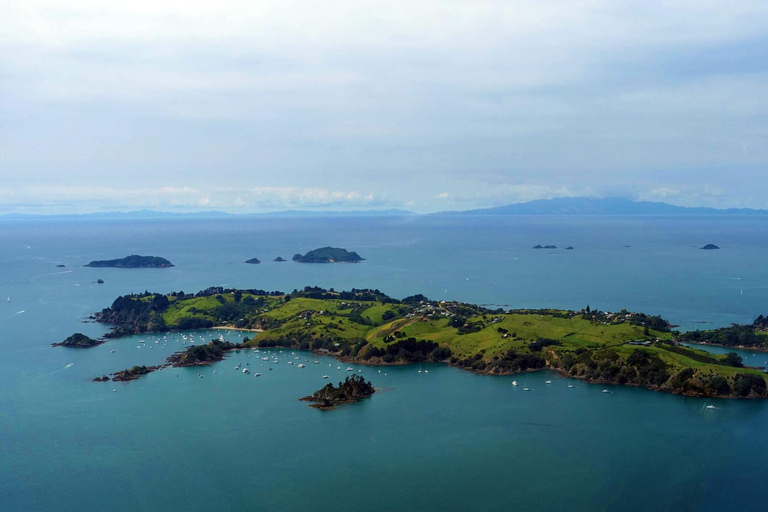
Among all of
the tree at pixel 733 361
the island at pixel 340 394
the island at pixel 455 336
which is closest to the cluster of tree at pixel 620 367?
the island at pixel 455 336

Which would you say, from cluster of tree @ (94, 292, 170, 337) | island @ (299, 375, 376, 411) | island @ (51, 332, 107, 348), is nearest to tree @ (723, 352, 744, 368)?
island @ (299, 375, 376, 411)

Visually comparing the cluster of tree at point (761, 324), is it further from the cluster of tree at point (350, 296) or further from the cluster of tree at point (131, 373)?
the cluster of tree at point (131, 373)

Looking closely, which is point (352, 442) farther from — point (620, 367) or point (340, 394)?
point (620, 367)

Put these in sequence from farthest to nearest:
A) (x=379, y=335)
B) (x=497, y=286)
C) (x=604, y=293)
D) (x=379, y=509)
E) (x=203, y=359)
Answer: (x=497, y=286), (x=604, y=293), (x=379, y=335), (x=203, y=359), (x=379, y=509)

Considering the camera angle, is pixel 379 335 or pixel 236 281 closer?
pixel 379 335

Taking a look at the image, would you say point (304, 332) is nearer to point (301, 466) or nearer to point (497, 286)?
point (301, 466)

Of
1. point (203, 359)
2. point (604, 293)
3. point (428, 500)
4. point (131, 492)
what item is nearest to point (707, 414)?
point (428, 500)

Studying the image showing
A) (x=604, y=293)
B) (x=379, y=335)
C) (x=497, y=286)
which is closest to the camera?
(x=379, y=335)
